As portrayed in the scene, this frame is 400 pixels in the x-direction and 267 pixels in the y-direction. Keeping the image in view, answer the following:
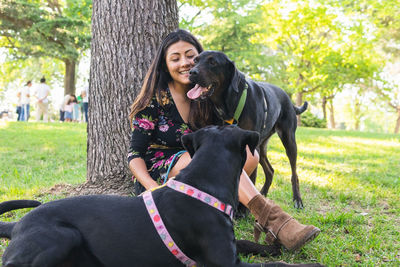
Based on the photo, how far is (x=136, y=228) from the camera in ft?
7.31

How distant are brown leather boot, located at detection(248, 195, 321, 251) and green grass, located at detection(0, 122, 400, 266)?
5.7 inches

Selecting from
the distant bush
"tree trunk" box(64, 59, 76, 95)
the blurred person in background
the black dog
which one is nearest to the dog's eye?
the black dog

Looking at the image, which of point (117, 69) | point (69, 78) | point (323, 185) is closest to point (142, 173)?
point (117, 69)

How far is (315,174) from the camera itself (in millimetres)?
6297

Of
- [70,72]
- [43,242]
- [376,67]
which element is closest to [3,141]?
[43,242]

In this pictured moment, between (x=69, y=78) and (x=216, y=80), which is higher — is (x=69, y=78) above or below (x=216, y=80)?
above

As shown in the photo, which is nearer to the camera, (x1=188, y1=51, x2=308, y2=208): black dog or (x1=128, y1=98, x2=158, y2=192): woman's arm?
(x1=128, y1=98, x2=158, y2=192): woman's arm

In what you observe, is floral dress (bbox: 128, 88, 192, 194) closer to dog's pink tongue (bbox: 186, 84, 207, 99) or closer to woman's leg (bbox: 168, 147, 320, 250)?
dog's pink tongue (bbox: 186, 84, 207, 99)

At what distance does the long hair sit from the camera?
3562 mm

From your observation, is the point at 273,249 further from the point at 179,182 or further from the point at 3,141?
the point at 3,141

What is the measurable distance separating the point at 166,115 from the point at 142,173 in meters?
0.67

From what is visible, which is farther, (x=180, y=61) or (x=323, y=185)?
(x=323, y=185)

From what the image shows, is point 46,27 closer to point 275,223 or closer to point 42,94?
point 42,94

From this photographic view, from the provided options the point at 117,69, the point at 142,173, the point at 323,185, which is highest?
the point at 117,69
